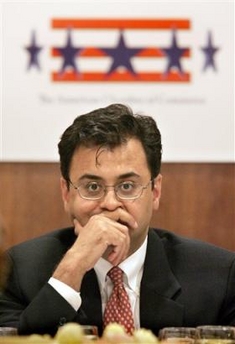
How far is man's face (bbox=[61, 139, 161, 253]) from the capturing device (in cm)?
303

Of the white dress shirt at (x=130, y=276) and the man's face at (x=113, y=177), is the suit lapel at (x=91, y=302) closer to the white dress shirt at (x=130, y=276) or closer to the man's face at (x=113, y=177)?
the white dress shirt at (x=130, y=276)

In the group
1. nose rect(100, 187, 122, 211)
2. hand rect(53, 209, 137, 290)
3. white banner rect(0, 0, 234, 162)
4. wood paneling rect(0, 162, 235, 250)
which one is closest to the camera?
hand rect(53, 209, 137, 290)

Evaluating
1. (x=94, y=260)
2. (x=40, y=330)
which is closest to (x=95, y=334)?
(x=40, y=330)

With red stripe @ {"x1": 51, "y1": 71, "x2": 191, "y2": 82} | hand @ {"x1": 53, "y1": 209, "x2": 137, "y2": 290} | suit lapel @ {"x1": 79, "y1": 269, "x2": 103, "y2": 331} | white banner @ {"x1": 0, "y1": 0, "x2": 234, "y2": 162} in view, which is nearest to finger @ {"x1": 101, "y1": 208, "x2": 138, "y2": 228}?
hand @ {"x1": 53, "y1": 209, "x2": 137, "y2": 290}

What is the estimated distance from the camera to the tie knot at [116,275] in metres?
3.03

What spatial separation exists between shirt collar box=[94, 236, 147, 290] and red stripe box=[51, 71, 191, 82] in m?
1.52

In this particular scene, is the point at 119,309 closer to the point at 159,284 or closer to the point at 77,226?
the point at 159,284

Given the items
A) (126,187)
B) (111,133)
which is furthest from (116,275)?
(111,133)

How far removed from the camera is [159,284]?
3062 millimetres

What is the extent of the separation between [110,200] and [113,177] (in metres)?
0.08

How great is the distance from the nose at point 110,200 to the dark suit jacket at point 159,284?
249 mm

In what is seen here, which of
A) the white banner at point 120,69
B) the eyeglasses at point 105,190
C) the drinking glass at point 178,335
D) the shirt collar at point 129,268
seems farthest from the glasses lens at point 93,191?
the white banner at point 120,69

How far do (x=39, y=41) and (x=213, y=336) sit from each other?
106 inches

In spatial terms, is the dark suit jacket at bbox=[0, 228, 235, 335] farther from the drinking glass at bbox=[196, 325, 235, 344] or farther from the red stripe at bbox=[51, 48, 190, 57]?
the red stripe at bbox=[51, 48, 190, 57]
